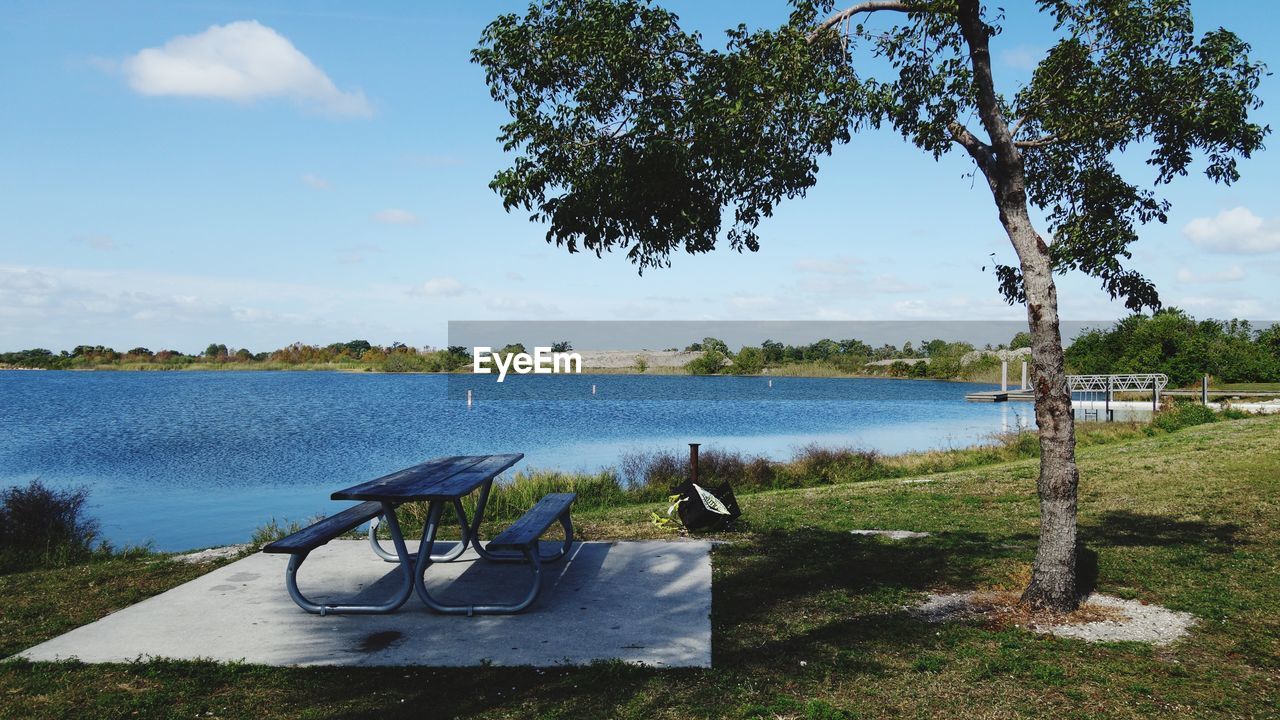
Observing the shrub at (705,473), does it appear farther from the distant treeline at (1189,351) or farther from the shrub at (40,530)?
the distant treeline at (1189,351)

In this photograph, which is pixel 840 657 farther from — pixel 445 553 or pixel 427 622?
pixel 445 553

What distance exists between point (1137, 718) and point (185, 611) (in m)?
6.10

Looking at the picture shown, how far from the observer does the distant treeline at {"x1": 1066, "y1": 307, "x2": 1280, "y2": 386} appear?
43094mm

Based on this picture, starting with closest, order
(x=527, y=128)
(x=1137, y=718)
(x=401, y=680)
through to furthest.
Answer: (x=1137, y=718) < (x=401, y=680) < (x=527, y=128)

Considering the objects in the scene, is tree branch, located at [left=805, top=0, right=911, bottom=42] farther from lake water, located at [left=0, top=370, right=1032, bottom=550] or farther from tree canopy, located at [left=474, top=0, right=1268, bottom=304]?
lake water, located at [left=0, top=370, right=1032, bottom=550]

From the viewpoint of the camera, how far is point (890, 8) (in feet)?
21.3

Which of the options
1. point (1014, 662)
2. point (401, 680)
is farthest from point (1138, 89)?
point (401, 680)

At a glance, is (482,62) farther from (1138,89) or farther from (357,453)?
(357,453)

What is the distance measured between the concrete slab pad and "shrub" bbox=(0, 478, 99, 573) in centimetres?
303

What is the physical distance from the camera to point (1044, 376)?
222 inches

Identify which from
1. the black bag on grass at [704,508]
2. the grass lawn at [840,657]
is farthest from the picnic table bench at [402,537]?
the black bag on grass at [704,508]

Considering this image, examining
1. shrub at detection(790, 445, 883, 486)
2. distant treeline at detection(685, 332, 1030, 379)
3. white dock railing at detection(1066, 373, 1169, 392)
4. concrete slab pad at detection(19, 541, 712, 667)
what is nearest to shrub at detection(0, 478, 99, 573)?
concrete slab pad at detection(19, 541, 712, 667)

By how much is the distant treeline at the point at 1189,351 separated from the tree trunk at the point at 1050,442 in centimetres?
4208

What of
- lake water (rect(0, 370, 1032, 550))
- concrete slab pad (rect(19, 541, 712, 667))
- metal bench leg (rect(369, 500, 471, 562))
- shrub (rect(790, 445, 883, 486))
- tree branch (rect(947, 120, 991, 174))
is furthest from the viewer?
shrub (rect(790, 445, 883, 486))
